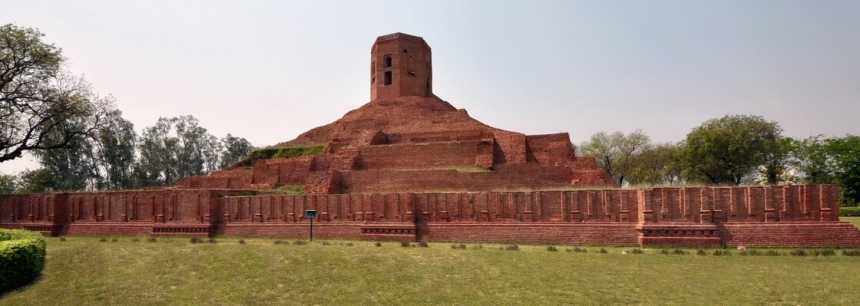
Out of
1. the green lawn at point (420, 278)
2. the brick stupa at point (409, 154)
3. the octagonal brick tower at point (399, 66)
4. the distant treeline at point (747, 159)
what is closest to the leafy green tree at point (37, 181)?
the brick stupa at point (409, 154)

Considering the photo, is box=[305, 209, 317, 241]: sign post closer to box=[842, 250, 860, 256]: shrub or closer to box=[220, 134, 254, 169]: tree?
box=[842, 250, 860, 256]: shrub

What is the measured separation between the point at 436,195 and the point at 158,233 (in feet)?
35.7

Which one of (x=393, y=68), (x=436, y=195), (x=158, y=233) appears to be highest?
(x=393, y=68)

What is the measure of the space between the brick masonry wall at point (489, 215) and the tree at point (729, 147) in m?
→ 21.8

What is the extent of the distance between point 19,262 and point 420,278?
23.1ft

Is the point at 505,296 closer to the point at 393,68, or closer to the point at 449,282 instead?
the point at 449,282

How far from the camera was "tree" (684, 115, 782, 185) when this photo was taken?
110 feet

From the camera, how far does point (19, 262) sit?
32.1 ft

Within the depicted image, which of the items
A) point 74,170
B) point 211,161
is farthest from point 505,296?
point 211,161

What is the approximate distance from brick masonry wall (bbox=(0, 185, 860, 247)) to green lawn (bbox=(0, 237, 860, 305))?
155cm

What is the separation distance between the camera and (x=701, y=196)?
13.9 metres

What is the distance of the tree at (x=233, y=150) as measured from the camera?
196 ft

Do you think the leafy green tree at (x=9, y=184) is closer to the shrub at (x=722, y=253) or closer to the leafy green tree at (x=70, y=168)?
the leafy green tree at (x=70, y=168)

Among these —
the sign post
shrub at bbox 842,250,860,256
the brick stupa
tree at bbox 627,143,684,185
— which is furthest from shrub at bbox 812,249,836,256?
tree at bbox 627,143,684,185
